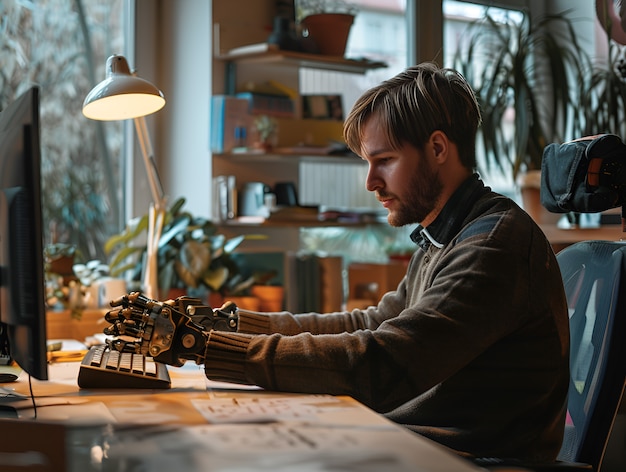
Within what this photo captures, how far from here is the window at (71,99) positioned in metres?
3.47

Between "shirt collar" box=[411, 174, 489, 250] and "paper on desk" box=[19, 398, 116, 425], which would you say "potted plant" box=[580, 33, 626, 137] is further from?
"paper on desk" box=[19, 398, 116, 425]

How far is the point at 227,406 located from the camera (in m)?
1.33

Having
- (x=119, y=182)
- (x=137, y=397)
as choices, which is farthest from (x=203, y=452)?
(x=119, y=182)

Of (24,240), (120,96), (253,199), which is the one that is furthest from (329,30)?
(24,240)

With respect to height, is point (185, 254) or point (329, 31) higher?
point (329, 31)

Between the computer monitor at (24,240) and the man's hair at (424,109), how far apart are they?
0.68m

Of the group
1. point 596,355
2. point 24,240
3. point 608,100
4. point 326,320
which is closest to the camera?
Result: point 24,240

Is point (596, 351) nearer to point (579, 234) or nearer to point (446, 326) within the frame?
point (446, 326)

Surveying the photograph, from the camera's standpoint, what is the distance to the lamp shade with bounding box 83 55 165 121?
2.17 m

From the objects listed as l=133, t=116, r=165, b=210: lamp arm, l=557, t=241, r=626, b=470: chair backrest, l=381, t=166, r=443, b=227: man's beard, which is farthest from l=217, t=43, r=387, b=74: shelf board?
l=557, t=241, r=626, b=470: chair backrest

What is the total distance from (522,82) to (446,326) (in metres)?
2.68

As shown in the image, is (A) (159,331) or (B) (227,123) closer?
(A) (159,331)

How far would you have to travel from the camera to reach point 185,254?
3240 mm

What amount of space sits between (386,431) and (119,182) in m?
2.80
